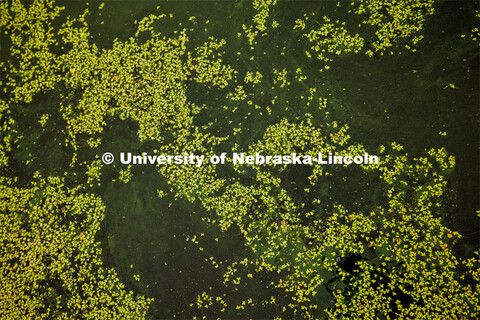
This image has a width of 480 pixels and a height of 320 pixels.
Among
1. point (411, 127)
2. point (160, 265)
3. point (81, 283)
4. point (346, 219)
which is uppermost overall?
point (411, 127)

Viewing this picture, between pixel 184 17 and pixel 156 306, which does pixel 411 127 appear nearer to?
pixel 184 17

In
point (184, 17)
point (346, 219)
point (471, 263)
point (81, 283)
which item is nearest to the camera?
point (471, 263)

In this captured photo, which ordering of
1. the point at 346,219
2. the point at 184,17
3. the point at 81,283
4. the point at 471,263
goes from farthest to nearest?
1. the point at 184,17
2. the point at 81,283
3. the point at 346,219
4. the point at 471,263

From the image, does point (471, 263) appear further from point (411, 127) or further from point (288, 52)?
point (288, 52)

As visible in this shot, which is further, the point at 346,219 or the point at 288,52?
the point at 288,52

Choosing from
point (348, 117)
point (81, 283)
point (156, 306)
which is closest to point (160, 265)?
point (156, 306)

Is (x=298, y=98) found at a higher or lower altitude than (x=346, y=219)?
higher
